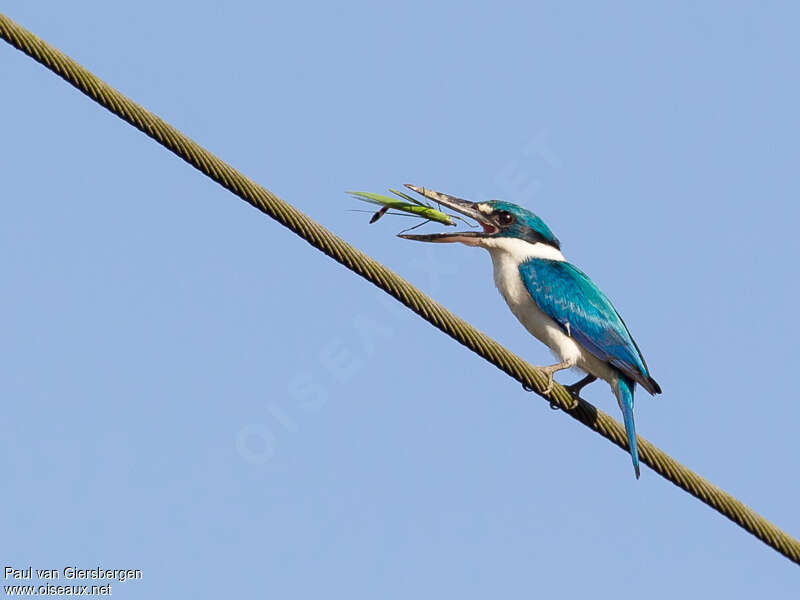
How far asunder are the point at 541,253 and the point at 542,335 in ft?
1.98

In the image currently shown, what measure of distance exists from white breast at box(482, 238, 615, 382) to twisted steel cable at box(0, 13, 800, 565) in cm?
112

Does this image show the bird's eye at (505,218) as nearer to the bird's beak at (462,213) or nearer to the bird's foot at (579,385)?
the bird's beak at (462,213)

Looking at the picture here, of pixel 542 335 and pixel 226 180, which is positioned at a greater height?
pixel 226 180

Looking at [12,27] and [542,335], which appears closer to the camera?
[12,27]

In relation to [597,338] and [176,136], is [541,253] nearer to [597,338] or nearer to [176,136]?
[597,338]

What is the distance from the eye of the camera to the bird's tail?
5.81 metres

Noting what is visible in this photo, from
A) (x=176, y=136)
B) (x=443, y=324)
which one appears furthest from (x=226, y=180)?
(x=443, y=324)

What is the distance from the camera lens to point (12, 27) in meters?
4.14

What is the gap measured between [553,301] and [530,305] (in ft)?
0.60

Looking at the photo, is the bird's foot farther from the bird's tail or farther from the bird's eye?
the bird's eye

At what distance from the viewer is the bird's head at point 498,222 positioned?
7289 mm

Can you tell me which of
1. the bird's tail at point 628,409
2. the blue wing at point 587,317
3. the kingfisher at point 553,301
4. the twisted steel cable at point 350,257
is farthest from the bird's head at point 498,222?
the twisted steel cable at point 350,257

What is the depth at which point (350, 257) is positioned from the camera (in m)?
4.64

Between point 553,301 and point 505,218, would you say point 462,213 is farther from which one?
point 553,301
